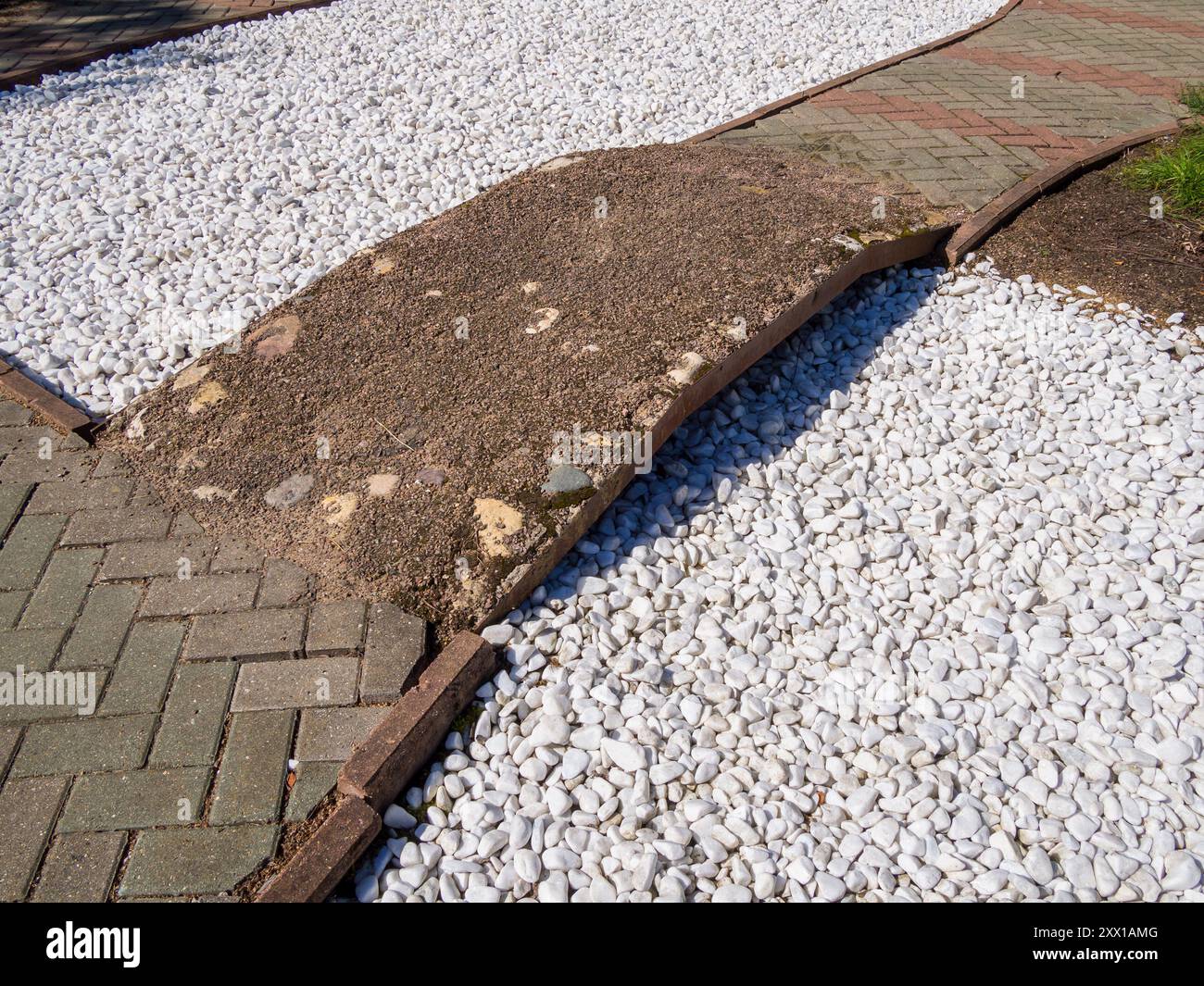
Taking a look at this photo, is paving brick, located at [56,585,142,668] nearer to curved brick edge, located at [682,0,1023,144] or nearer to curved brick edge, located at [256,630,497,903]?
curved brick edge, located at [256,630,497,903]

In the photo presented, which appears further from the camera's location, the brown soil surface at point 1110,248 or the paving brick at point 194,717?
the brown soil surface at point 1110,248

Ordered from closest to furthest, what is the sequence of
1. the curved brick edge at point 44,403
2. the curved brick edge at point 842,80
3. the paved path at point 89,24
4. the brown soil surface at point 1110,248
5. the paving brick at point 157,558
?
1. the paving brick at point 157,558
2. the curved brick edge at point 44,403
3. the brown soil surface at point 1110,248
4. the curved brick edge at point 842,80
5. the paved path at point 89,24

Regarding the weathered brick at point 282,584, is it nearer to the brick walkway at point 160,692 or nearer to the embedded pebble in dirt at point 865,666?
the brick walkway at point 160,692

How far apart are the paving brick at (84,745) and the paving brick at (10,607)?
0.48m

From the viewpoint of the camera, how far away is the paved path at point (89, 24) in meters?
7.02

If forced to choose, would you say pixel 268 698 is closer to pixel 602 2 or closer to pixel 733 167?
pixel 733 167

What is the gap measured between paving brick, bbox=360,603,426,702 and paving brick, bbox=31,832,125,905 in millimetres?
764

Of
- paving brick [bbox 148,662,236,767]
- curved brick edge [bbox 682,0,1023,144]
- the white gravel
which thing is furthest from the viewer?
curved brick edge [bbox 682,0,1023,144]

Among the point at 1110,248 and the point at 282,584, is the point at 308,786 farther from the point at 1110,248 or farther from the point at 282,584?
the point at 1110,248

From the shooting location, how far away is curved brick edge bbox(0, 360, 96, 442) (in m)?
3.80

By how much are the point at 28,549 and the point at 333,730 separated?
4.98 ft

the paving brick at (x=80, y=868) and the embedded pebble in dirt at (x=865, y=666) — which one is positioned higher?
the paving brick at (x=80, y=868)

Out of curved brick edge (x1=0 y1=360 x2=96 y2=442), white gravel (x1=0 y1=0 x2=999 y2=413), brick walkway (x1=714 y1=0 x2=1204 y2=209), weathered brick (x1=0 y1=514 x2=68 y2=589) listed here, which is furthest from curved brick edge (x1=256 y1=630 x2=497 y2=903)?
brick walkway (x1=714 y1=0 x2=1204 y2=209)

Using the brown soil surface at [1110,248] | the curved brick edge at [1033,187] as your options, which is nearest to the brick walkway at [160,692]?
the curved brick edge at [1033,187]
